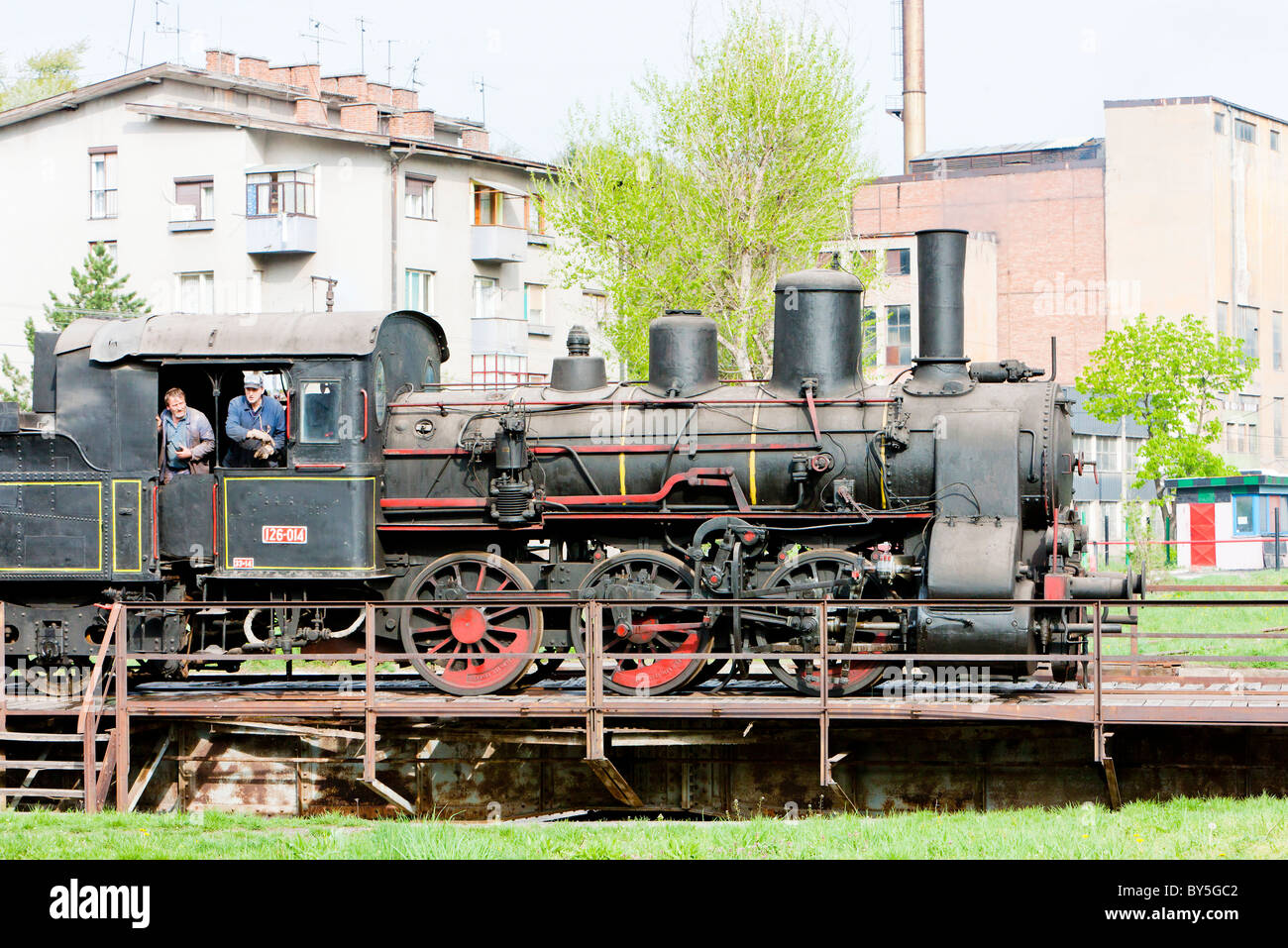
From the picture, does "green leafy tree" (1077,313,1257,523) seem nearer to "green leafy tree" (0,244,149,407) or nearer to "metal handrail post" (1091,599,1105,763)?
"green leafy tree" (0,244,149,407)

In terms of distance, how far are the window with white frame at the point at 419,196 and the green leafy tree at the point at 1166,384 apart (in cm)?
1734

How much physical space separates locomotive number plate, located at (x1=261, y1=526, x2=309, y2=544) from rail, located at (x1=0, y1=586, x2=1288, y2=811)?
24.9 inches

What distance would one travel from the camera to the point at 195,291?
125ft

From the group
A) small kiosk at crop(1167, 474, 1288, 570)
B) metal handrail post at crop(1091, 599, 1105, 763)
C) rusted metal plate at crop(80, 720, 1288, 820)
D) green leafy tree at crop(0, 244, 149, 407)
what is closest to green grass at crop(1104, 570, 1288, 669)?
rusted metal plate at crop(80, 720, 1288, 820)

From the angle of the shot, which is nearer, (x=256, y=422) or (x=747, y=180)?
(x=256, y=422)

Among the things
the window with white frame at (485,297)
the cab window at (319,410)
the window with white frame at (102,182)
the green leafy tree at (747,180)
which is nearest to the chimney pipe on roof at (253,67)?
the window with white frame at (102,182)

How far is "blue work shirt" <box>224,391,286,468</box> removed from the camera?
44.1ft

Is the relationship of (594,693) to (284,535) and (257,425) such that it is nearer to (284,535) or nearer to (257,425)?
(284,535)

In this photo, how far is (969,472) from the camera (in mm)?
12516

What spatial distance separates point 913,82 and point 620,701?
48119 millimetres

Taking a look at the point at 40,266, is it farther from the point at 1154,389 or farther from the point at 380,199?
the point at 1154,389

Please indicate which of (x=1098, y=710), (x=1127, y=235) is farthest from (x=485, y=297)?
(x=1098, y=710)

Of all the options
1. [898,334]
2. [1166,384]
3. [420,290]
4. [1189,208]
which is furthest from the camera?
[898,334]

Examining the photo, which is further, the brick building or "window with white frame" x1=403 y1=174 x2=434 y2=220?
the brick building
